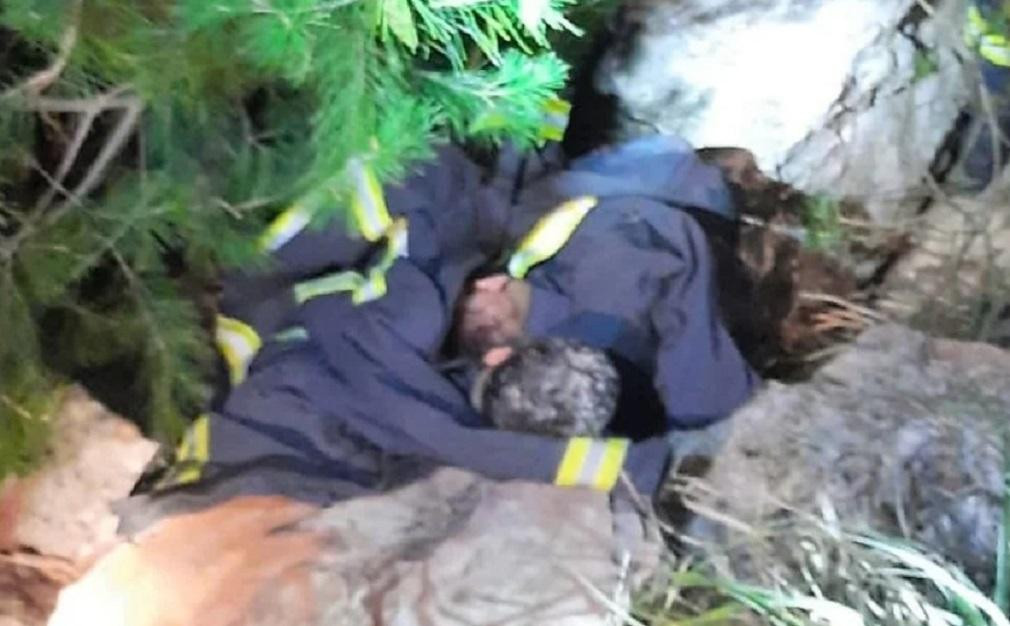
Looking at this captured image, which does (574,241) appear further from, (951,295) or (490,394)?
(951,295)

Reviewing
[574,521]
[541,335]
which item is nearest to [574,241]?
[541,335]

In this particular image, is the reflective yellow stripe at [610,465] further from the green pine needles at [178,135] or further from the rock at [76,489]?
the rock at [76,489]

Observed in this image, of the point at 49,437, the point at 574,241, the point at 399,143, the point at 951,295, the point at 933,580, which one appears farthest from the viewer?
the point at 951,295

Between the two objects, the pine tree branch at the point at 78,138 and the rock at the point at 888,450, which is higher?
the pine tree branch at the point at 78,138

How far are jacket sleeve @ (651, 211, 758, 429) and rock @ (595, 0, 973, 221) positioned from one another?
13.4 inches

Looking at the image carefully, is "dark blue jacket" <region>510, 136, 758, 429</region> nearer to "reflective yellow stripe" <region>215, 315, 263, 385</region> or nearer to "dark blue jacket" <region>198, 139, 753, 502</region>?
"dark blue jacket" <region>198, 139, 753, 502</region>

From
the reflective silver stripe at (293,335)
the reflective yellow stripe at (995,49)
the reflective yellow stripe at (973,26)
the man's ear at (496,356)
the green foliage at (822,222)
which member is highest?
the reflective yellow stripe at (973,26)

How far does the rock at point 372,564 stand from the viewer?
116cm

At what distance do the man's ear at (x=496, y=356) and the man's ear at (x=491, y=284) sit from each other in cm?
7

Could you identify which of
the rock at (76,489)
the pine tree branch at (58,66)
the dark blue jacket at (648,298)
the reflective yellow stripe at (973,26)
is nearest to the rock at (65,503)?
the rock at (76,489)

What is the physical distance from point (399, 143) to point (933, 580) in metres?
0.54

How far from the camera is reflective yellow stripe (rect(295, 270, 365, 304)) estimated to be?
143 centimetres

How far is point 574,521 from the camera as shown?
1.23m

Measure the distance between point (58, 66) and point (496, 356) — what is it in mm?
473
